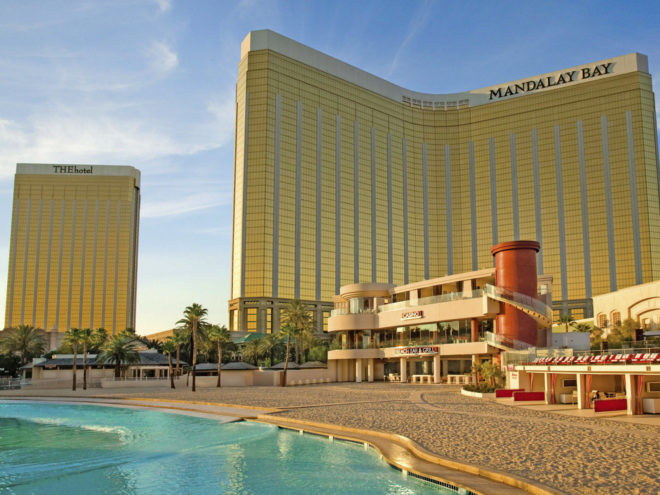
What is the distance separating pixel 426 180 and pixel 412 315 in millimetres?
93243

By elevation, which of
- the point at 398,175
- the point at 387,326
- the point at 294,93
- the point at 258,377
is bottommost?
the point at 258,377

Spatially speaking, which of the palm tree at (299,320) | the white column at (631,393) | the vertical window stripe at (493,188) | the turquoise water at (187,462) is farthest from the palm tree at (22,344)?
the vertical window stripe at (493,188)

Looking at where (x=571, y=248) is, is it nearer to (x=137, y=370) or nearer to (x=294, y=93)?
(x=294, y=93)

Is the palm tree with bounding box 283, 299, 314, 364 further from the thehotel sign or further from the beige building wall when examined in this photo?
the thehotel sign

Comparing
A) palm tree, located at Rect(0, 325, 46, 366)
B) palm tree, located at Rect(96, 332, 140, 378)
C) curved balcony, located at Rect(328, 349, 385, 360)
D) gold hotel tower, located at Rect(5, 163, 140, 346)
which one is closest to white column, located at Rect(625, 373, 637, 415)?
curved balcony, located at Rect(328, 349, 385, 360)

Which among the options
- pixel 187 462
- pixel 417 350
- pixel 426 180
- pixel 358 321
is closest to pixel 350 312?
pixel 358 321

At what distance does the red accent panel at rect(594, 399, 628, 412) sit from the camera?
98.7ft

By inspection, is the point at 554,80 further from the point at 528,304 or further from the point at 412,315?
the point at 528,304

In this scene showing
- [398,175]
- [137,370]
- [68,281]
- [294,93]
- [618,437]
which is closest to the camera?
[618,437]

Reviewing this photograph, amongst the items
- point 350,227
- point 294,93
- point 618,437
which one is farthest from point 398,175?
point 618,437

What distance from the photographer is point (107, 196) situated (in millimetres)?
188125

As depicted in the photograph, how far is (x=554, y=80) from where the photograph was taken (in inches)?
5640

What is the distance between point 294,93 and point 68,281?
94346 mm

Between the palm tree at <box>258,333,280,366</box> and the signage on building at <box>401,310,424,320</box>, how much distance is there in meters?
26.6
